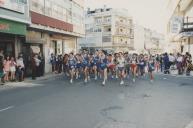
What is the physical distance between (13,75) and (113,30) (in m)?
61.8

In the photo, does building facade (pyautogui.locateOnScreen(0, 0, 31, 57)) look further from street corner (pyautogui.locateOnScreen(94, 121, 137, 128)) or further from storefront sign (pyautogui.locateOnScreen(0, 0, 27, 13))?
street corner (pyautogui.locateOnScreen(94, 121, 137, 128))

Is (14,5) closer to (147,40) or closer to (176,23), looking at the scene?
(176,23)

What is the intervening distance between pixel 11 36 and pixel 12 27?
6.15 feet

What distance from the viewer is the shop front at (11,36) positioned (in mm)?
19672

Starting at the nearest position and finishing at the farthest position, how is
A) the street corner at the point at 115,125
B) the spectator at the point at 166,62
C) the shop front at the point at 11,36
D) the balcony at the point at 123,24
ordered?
the street corner at the point at 115,125
the shop front at the point at 11,36
the spectator at the point at 166,62
the balcony at the point at 123,24

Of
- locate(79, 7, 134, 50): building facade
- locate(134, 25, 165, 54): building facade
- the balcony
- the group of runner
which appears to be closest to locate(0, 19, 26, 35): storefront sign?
the group of runner

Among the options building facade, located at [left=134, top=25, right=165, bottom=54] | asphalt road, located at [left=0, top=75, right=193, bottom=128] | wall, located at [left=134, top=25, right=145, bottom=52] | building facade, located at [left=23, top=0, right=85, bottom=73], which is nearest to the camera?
asphalt road, located at [left=0, top=75, right=193, bottom=128]

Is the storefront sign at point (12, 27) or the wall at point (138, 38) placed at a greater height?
the wall at point (138, 38)

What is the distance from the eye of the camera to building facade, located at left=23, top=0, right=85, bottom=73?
82.1 ft

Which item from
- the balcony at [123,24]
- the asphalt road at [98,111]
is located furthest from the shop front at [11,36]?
the balcony at [123,24]

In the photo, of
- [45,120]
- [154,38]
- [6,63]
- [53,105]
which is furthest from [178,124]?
[154,38]

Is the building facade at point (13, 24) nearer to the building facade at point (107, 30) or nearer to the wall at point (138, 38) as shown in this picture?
the building facade at point (107, 30)

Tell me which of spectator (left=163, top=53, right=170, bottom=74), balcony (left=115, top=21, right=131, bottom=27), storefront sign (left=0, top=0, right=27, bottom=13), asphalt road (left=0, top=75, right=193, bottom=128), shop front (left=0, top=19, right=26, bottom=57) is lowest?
asphalt road (left=0, top=75, right=193, bottom=128)

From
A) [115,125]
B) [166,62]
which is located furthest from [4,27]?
[115,125]
